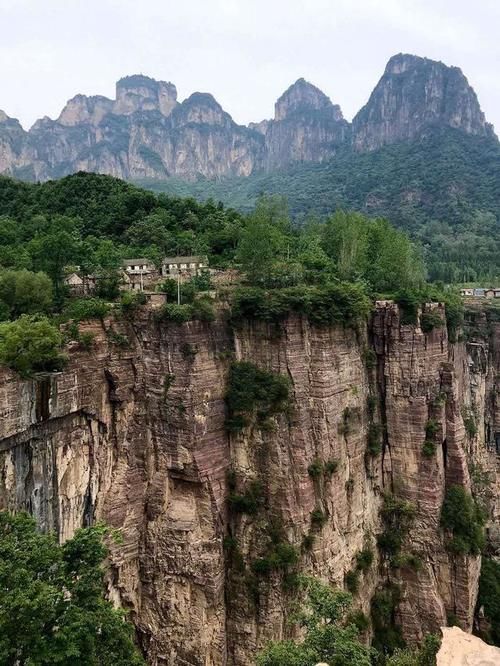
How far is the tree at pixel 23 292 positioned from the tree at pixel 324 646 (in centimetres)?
1600

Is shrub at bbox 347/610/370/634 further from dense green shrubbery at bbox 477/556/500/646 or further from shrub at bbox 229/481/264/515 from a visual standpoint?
dense green shrubbery at bbox 477/556/500/646

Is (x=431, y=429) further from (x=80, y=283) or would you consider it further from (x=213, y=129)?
(x=213, y=129)

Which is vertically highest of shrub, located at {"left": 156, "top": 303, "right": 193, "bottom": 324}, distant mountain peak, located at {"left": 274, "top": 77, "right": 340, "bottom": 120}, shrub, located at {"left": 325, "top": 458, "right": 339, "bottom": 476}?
distant mountain peak, located at {"left": 274, "top": 77, "right": 340, "bottom": 120}

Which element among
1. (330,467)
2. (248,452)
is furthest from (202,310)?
(330,467)

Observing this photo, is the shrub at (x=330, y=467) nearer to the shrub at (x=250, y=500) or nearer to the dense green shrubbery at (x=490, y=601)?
the shrub at (x=250, y=500)

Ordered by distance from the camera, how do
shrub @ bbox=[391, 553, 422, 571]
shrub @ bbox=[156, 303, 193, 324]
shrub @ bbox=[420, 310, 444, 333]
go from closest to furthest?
shrub @ bbox=[156, 303, 193, 324] → shrub @ bbox=[391, 553, 422, 571] → shrub @ bbox=[420, 310, 444, 333]

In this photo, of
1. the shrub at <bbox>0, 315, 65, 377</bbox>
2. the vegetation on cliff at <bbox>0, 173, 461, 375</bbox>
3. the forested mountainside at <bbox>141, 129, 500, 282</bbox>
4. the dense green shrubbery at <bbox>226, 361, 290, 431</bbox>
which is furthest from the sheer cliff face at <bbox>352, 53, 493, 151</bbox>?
the shrub at <bbox>0, 315, 65, 377</bbox>

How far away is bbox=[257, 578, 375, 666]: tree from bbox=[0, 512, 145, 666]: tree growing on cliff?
4781 mm

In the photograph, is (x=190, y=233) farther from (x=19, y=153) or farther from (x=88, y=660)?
(x=19, y=153)

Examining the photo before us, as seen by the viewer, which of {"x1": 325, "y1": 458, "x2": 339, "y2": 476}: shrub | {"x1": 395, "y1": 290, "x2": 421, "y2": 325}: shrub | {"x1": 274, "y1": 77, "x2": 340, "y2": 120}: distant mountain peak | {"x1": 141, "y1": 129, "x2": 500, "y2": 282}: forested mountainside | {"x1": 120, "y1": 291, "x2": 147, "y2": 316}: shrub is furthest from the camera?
{"x1": 274, "y1": 77, "x2": 340, "y2": 120}: distant mountain peak

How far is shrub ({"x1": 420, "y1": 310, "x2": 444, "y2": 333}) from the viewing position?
27.4m

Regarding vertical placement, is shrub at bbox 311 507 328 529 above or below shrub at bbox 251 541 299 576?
above

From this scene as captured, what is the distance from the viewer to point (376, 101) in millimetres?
141000

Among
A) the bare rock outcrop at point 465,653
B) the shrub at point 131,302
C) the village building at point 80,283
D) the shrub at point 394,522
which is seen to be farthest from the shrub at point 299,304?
the bare rock outcrop at point 465,653
